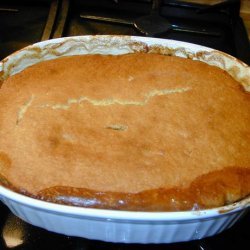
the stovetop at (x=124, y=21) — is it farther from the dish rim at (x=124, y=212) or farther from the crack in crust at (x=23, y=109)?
the dish rim at (x=124, y=212)

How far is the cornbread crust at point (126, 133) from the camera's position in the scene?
2.83 ft

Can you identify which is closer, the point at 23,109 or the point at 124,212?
the point at 124,212

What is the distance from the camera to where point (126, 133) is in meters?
0.97

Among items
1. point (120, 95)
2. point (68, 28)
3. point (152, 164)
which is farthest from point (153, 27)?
point (152, 164)

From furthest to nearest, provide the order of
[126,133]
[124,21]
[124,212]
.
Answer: [124,21] < [126,133] < [124,212]

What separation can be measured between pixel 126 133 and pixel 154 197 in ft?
0.66

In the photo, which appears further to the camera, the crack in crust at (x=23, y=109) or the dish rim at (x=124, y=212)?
the crack in crust at (x=23, y=109)

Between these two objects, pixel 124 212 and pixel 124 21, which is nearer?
pixel 124 212

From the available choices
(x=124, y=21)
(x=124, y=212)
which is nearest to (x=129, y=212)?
(x=124, y=212)

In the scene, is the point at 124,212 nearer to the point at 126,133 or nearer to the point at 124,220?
the point at 124,220

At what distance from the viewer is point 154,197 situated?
85 centimetres

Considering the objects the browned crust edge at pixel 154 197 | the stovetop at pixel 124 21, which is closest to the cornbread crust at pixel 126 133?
the browned crust edge at pixel 154 197

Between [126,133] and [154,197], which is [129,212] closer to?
[154,197]

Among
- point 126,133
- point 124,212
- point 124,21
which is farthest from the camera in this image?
point 124,21
